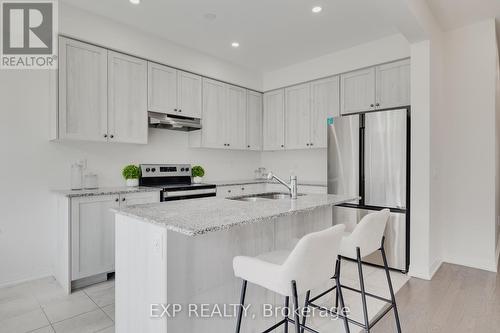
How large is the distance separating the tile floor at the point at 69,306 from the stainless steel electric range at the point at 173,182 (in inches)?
43.4

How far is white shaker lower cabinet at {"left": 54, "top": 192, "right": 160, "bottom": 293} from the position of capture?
8.71ft

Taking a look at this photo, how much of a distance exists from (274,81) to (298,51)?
0.89 meters

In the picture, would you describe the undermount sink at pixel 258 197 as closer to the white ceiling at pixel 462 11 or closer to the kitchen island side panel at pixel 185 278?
the kitchen island side panel at pixel 185 278

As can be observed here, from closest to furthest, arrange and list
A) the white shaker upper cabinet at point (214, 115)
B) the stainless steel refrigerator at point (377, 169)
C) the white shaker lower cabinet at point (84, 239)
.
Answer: the white shaker lower cabinet at point (84, 239) → the stainless steel refrigerator at point (377, 169) → the white shaker upper cabinet at point (214, 115)

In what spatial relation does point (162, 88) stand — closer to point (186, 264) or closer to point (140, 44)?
point (140, 44)

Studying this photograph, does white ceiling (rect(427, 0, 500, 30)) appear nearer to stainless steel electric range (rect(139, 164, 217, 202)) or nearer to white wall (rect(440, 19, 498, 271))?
white wall (rect(440, 19, 498, 271))

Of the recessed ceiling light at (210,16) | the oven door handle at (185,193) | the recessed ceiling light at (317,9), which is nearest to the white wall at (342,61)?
the recessed ceiling light at (317,9)

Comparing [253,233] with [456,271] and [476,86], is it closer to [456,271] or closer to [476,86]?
[456,271]

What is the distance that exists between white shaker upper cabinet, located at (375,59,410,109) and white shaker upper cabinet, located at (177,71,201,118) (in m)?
2.41

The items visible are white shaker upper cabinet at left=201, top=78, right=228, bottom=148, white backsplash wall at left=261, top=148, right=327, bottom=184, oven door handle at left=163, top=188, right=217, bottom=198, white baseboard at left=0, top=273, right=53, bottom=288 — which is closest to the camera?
white baseboard at left=0, top=273, right=53, bottom=288

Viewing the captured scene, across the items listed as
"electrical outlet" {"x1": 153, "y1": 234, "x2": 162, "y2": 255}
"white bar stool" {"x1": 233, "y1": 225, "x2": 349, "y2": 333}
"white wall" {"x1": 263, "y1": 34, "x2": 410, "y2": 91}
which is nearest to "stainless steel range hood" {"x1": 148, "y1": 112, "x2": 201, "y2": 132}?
"white wall" {"x1": 263, "y1": 34, "x2": 410, "y2": 91}

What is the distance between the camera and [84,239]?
274 cm

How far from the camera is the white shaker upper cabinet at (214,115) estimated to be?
13.6ft

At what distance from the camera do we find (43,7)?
9.29ft
